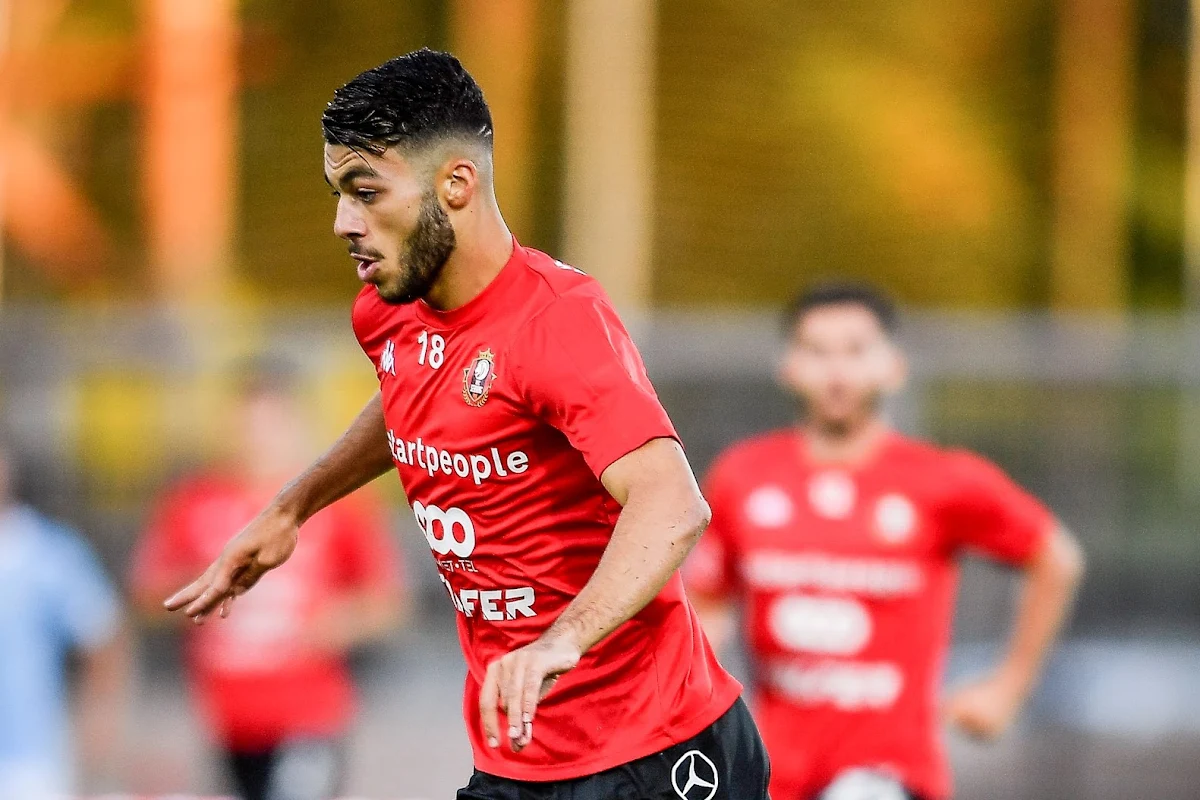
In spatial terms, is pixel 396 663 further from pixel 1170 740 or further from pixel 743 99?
pixel 743 99

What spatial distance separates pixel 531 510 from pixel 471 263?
1.59 ft

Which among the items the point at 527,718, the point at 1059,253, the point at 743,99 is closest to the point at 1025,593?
the point at 527,718

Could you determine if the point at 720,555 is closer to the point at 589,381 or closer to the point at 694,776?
the point at 694,776

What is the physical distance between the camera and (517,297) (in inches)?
134

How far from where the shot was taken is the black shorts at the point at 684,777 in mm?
3402

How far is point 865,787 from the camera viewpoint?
5.15 meters

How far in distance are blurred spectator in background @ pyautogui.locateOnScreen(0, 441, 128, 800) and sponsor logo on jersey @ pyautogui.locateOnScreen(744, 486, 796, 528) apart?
10.9 feet

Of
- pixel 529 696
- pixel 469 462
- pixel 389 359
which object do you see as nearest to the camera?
pixel 529 696

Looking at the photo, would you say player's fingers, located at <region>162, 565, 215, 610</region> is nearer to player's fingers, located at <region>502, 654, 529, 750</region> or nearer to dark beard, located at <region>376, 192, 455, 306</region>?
dark beard, located at <region>376, 192, 455, 306</region>

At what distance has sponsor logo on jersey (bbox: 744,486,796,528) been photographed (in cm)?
552

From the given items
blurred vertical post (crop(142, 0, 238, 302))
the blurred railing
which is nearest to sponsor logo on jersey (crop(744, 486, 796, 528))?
the blurred railing

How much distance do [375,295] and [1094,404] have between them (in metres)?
8.17

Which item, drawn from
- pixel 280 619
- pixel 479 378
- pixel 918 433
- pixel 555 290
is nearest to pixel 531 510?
pixel 479 378

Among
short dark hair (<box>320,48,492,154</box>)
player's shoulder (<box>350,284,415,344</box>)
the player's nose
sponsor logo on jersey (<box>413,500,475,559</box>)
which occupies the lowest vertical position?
sponsor logo on jersey (<box>413,500,475,559</box>)
